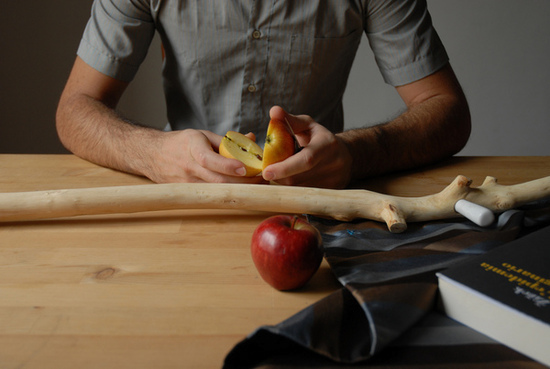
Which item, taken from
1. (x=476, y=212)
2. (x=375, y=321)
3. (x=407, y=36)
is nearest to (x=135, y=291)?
(x=375, y=321)

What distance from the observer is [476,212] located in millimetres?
812

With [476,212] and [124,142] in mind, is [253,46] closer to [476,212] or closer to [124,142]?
[124,142]

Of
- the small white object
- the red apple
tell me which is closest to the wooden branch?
the small white object

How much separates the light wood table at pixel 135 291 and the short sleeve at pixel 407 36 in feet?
2.88

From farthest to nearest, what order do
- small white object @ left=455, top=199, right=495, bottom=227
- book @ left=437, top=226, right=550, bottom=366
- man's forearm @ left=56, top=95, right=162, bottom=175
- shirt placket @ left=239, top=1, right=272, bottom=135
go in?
shirt placket @ left=239, top=1, right=272, bottom=135
man's forearm @ left=56, top=95, right=162, bottom=175
small white object @ left=455, top=199, right=495, bottom=227
book @ left=437, top=226, right=550, bottom=366

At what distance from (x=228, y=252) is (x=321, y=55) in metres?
0.97

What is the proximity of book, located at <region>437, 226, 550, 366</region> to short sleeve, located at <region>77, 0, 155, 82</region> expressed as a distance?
1232mm

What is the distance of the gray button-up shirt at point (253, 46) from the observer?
4.76ft

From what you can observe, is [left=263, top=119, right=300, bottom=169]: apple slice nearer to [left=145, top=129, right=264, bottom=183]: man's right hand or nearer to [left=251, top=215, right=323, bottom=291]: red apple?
[left=145, top=129, right=264, bottom=183]: man's right hand

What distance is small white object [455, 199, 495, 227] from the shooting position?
80 centimetres

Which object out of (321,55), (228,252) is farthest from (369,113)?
(228,252)

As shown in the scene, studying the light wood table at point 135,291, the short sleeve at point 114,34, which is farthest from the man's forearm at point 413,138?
the short sleeve at point 114,34

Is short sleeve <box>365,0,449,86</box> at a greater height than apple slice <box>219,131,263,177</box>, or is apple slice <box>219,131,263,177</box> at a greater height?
short sleeve <box>365,0,449,86</box>

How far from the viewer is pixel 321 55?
1.57 meters
